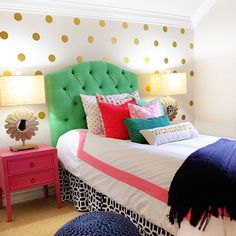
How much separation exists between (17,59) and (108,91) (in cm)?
99

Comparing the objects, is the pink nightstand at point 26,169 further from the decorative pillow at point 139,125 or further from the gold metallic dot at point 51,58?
the gold metallic dot at point 51,58

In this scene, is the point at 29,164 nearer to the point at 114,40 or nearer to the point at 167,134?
the point at 167,134

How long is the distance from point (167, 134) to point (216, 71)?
1904 mm

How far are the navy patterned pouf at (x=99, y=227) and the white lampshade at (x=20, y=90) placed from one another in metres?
1.31

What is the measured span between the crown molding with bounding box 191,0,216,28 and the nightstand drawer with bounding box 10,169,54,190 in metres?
2.80

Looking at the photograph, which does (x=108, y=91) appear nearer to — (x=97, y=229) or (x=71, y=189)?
(x=71, y=189)

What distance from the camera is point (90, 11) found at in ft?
10.3

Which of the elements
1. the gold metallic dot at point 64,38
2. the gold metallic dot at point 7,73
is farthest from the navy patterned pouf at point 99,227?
the gold metallic dot at point 64,38

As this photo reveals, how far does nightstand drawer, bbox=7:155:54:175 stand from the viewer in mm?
2439

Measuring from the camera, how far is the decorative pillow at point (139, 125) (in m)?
2.37

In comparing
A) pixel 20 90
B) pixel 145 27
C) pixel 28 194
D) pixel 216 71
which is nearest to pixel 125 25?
pixel 145 27

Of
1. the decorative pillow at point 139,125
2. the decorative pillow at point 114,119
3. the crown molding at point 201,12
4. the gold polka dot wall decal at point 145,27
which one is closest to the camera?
the decorative pillow at point 139,125

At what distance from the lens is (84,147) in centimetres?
256

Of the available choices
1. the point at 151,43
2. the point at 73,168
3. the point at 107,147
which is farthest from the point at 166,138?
the point at 151,43
